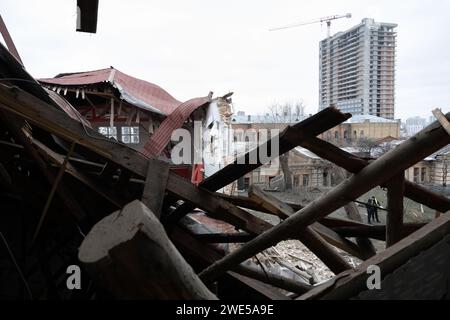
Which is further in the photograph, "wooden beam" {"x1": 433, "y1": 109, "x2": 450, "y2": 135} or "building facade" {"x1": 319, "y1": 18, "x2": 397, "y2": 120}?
"building facade" {"x1": 319, "y1": 18, "x2": 397, "y2": 120}

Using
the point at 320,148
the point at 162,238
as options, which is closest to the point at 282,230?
the point at 320,148

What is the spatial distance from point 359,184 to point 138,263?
4.40ft

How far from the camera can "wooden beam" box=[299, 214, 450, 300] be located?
49.7 inches

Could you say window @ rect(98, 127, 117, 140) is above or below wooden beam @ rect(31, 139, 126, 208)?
above

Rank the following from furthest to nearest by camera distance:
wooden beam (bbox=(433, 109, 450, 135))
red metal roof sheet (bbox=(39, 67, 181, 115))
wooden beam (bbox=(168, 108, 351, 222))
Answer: red metal roof sheet (bbox=(39, 67, 181, 115))
wooden beam (bbox=(168, 108, 351, 222))
wooden beam (bbox=(433, 109, 450, 135))

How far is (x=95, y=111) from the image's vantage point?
39.8 feet

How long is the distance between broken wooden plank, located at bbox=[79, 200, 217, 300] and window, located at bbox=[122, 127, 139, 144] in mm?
11758

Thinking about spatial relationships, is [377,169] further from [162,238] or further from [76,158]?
[76,158]

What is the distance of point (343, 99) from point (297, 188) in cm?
3195

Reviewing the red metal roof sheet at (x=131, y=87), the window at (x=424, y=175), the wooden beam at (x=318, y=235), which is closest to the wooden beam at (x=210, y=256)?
the wooden beam at (x=318, y=235)

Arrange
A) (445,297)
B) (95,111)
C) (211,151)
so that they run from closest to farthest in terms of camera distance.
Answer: (445,297)
(95,111)
(211,151)

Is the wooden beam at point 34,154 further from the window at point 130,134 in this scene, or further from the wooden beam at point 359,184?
the window at point 130,134

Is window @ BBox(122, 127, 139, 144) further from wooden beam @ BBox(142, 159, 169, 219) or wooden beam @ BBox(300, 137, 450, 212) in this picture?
wooden beam @ BBox(300, 137, 450, 212)

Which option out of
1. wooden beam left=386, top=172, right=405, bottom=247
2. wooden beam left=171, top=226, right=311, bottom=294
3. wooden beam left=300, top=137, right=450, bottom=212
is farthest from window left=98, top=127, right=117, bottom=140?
wooden beam left=386, top=172, right=405, bottom=247
